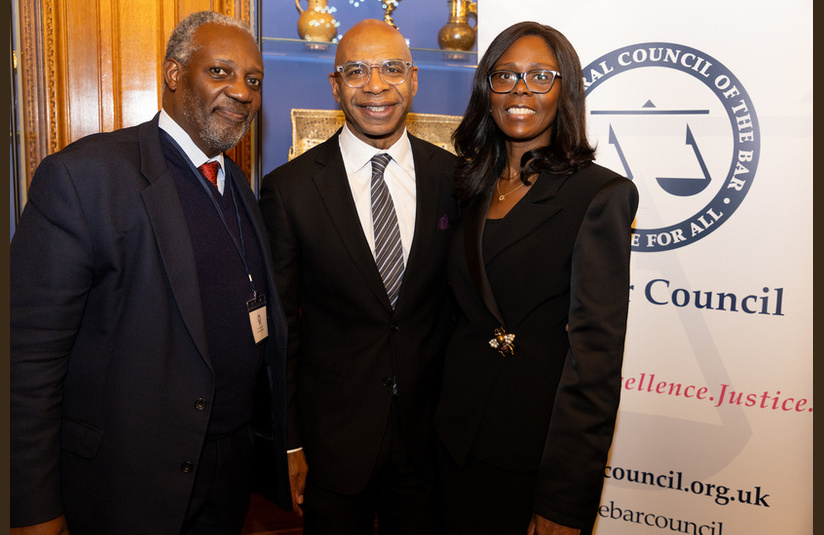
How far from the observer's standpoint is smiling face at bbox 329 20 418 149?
2107mm

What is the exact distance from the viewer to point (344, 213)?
200cm

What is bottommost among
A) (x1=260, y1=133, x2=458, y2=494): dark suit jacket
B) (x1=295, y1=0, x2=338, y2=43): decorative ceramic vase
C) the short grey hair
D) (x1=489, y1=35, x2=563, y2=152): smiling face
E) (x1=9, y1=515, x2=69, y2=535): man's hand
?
(x1=9, y1=515, x2=69, y2=535): man's hand

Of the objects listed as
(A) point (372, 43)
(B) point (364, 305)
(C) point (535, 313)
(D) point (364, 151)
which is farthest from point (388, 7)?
(C) point (535, 313)

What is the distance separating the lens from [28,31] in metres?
2.97

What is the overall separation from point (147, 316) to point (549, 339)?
105 cm

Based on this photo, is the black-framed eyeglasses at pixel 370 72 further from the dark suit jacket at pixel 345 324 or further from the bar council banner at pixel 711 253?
the bar council banner at pixel 711 253

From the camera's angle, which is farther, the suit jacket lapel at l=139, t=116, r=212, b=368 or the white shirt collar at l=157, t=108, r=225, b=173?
the white shirt collar at l=157, t=108, r=225, b=173

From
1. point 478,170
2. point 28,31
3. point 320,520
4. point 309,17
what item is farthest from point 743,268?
point 28,31

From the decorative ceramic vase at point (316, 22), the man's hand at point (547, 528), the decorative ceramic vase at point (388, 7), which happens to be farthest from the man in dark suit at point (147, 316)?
the decorative ceramic vase at point (388, 7)

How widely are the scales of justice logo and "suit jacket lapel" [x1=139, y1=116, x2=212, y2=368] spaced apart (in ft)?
5.43

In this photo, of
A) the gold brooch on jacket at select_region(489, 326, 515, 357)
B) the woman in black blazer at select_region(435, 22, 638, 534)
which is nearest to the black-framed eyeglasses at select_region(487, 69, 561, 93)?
the woman in black blazer at select_region(435, 22, 638, 534)

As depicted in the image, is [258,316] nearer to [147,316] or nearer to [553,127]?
[147,316]

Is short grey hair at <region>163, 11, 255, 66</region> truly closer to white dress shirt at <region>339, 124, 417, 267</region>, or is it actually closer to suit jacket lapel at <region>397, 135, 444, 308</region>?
white dress shirt at <region>339, 124, 417, 267</region>

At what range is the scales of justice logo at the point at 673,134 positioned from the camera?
90.0 inches
